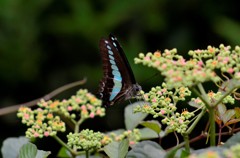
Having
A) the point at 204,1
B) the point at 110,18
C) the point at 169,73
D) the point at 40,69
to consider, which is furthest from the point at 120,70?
the point at 204,1

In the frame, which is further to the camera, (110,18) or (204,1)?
(204,1)

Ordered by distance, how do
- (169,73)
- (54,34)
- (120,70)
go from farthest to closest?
(54,34)
(120,70)
(169,73)

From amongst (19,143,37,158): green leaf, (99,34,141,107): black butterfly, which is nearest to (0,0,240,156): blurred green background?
(99,34,141,107): black butterfly

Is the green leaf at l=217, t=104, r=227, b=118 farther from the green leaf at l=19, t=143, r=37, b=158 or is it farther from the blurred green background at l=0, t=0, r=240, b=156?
the blurred green background at l=0, t=0, r=240, b=156

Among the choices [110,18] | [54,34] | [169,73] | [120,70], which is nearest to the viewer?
[169,73]

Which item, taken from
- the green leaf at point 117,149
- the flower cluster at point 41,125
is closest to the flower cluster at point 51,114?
the flower cluster at point 41,125

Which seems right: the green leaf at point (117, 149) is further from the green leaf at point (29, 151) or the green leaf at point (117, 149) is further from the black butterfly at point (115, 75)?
the black butterfly at point (115, 75)

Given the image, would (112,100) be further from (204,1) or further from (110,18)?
(204,1)

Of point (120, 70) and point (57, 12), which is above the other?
point (57, 12)
